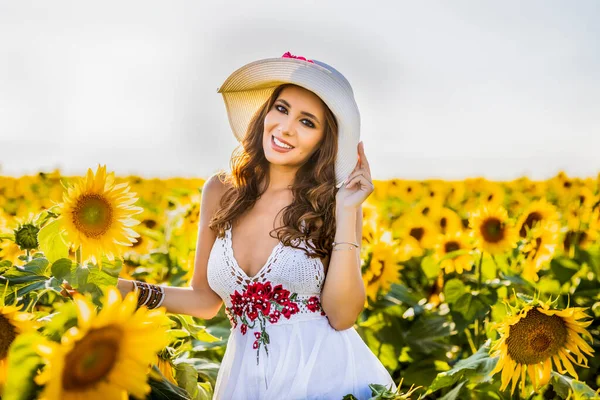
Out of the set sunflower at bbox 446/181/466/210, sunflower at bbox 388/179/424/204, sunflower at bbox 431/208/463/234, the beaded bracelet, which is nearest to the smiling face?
the beaded bracelet

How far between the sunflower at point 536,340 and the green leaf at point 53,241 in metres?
1.25

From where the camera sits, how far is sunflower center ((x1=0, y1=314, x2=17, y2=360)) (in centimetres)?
124

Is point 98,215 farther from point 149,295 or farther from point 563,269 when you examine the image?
point 563,269

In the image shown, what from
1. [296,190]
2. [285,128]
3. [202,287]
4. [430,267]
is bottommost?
[430,267]

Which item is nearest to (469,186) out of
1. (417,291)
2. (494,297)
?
(417,291)

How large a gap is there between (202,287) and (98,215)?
102cm

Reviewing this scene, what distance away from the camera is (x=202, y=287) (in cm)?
281

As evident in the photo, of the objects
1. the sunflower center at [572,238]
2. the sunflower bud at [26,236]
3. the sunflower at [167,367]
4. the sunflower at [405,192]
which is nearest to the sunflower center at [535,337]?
the sunflower at [167,367]

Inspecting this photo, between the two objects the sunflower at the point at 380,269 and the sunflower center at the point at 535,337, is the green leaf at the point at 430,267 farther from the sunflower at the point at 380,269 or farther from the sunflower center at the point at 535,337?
the sunflower center at the point at 535,337

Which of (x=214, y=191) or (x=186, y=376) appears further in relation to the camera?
(x=214, y=191)

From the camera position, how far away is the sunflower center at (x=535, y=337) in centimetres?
214

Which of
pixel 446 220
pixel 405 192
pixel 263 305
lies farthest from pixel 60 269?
pixel 405 192

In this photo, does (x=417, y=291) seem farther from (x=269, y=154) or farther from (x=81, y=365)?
(x=81, y=365)

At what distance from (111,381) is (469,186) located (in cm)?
983
